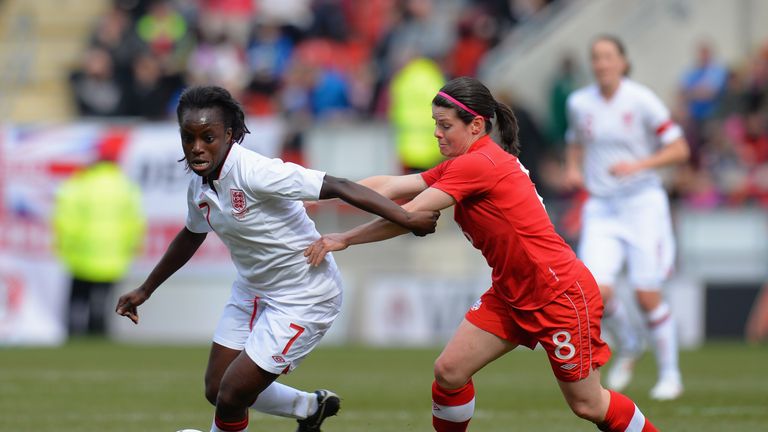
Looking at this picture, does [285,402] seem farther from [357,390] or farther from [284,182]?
[357,390]

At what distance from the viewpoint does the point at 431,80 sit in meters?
17.7

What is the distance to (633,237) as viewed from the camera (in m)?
10.5

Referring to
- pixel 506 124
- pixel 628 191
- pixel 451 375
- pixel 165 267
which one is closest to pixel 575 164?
pixel 628 191

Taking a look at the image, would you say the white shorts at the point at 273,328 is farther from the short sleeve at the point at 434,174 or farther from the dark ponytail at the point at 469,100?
the dark ponytail at the point at 469,100

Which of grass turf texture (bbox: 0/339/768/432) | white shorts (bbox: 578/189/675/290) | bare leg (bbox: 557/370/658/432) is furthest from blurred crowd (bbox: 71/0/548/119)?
bare leg (bbox: 557/370/658/432)

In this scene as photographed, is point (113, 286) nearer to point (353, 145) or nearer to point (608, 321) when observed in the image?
point (353, 145)

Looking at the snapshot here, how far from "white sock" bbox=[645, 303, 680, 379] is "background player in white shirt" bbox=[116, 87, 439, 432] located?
408cm

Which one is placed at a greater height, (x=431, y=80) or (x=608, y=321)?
(x=431, y=80)

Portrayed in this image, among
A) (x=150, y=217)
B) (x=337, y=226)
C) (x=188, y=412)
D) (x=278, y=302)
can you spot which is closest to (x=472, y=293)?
(x=337, y=226)

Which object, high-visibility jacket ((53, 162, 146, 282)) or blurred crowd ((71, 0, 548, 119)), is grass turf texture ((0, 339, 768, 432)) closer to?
high-visibility jacket ((53, 162, 146, 282))

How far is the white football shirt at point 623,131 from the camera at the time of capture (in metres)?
10.5

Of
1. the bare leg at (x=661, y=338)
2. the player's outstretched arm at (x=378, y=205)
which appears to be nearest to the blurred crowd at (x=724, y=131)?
the bare leg at (x=661, y=338)

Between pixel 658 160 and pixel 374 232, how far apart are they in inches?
165

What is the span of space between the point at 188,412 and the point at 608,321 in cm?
385
